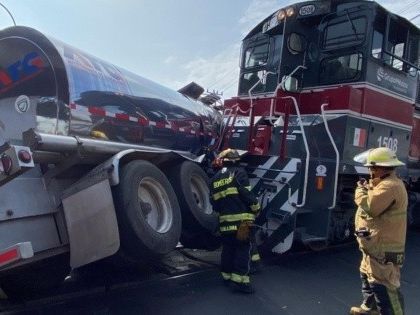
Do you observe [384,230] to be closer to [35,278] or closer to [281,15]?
[35,278]

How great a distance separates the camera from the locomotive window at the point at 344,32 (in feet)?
18.9

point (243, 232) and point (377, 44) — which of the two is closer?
point (243, 232)

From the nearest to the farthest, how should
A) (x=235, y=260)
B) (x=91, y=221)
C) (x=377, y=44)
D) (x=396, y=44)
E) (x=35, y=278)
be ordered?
(x=91, y=221), (x=35, y=278), (x=235, y=260), (x=377, y=44), (x=396, y=44)

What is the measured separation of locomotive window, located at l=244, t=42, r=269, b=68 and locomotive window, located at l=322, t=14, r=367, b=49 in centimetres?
101

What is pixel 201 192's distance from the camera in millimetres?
5191

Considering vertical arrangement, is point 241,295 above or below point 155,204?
below

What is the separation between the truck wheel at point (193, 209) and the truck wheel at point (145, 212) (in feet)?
1.16

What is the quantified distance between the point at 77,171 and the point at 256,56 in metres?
4.10

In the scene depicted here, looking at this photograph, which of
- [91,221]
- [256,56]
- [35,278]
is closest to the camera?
[91,221]

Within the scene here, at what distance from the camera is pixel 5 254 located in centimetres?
292

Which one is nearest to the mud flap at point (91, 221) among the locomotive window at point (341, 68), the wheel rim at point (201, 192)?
the wheel rim at point (201, 192)

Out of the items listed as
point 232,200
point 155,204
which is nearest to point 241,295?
point 232,200

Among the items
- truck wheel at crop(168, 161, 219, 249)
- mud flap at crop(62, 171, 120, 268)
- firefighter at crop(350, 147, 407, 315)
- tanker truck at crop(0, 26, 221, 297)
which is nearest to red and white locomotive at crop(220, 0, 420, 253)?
truck wheel at crop(168, 161, 219, 249)

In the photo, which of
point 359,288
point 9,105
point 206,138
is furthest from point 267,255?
point 9,105
